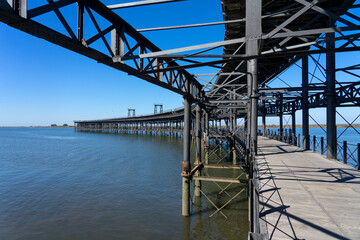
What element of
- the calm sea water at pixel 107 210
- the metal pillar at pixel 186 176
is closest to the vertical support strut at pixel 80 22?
the metal pillar at pixel 186 176

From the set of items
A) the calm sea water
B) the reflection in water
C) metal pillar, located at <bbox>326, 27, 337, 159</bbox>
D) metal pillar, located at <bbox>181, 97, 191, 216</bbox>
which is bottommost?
the calm sea water

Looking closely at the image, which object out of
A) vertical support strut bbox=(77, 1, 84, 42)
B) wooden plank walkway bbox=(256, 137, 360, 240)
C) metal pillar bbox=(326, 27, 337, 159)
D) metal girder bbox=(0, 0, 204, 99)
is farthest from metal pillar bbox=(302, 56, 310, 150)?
vertical support strut bbox=(77, 1, 84, 42)

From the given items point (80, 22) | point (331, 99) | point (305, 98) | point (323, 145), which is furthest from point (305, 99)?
point (80, 22)

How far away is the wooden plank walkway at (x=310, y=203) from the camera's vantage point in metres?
4.90

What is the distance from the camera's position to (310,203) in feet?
20.9

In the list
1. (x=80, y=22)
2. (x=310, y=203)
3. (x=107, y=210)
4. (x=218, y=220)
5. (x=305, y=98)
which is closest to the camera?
(x=80, y=22)

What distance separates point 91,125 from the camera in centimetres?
13725

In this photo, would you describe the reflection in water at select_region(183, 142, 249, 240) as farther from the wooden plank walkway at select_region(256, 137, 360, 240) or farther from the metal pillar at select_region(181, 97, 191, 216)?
the wooden plank walkway at select_region(256, 137, 360, 240)

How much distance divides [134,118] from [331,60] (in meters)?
92.4

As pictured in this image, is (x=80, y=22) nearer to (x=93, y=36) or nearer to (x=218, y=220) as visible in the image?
(x=93, y=36)

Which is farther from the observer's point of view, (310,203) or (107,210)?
(107,210)

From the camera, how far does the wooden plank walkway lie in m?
4.90

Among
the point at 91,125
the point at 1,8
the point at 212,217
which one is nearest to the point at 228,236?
the point at 212,217

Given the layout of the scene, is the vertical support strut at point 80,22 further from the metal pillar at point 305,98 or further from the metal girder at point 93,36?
the metal pillar at point 305,98
